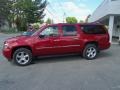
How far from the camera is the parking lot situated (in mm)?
6605

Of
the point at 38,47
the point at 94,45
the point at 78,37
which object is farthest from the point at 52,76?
the point at 94,45

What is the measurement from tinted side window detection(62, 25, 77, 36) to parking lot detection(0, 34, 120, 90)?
1321mm

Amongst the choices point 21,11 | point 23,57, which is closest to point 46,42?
point 23,57

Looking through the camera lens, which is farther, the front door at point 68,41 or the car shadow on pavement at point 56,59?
the car shadow on pavement at point 56,59

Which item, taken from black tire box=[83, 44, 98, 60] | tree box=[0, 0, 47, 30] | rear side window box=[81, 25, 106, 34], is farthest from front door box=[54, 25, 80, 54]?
tree box=[0, 0, 47, 30]

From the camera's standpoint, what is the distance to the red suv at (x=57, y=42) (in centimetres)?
978

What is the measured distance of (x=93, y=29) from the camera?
1129 centimetres

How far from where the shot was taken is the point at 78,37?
35.1 ft

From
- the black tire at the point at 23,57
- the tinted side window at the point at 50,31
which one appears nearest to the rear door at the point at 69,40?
the tinted side window at the point at 50,31

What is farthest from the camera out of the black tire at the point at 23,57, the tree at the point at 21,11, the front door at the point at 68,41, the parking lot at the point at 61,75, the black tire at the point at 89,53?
the tree at the point at 21,11

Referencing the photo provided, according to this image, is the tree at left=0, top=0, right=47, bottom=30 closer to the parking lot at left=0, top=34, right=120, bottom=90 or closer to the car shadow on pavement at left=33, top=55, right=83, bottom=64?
the car shadow on pavement at left=33, top=55, right=83, bottom=64

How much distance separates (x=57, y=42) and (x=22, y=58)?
1787 mm

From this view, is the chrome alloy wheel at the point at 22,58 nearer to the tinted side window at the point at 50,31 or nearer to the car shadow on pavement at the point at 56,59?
the car shadow on pavement at the point at 56,59

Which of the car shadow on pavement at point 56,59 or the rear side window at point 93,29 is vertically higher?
the rear side window at point 93,29
